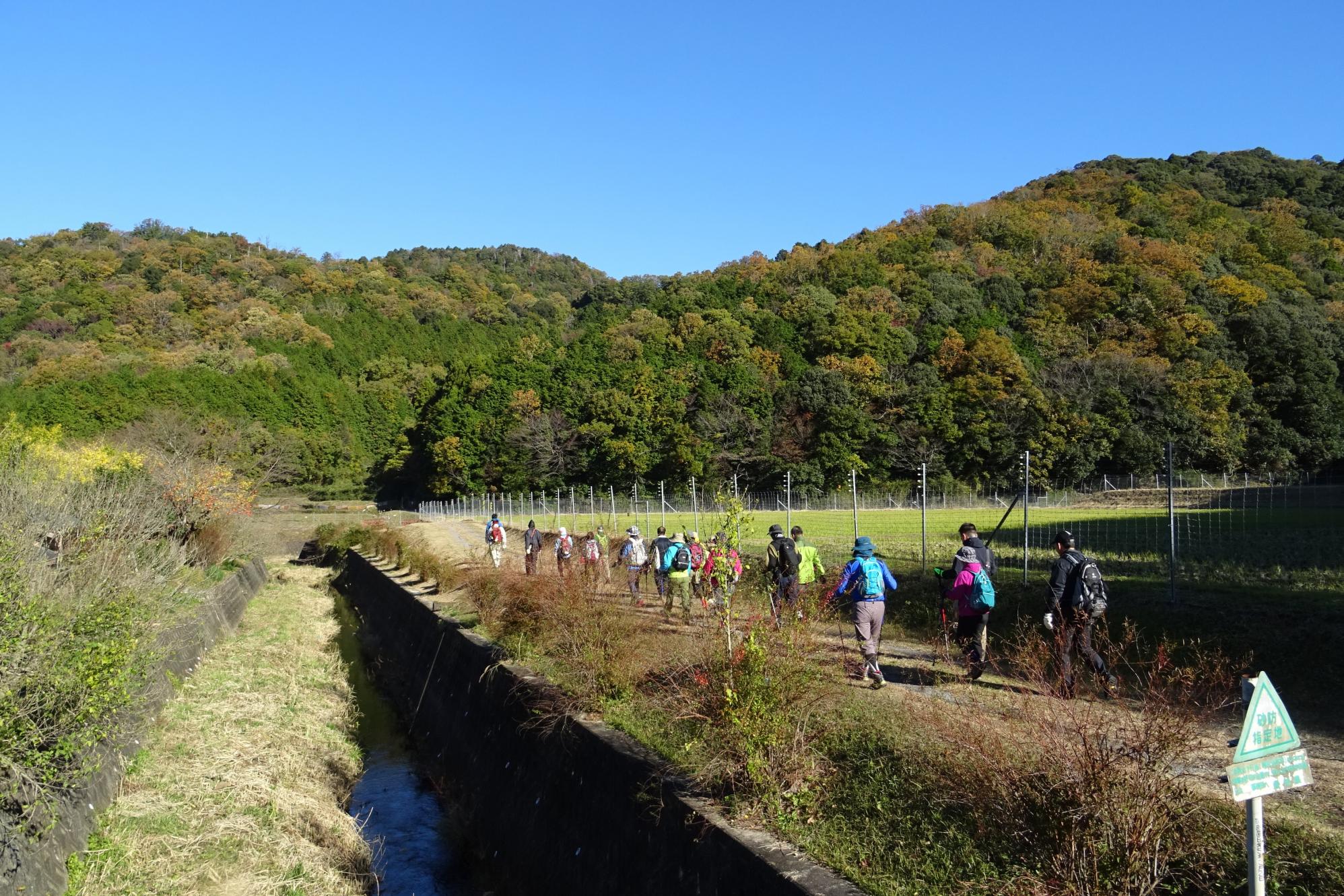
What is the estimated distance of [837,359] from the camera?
Result: 58.2 metres

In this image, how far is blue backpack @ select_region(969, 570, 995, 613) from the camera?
8.81 meters

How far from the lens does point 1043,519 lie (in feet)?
86.4

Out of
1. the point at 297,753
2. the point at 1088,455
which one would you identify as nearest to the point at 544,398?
the point at 1088,455

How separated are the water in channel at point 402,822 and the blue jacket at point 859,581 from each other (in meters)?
5.20

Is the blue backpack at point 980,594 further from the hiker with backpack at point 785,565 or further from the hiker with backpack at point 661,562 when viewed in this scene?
the hiker with backpack at point 661,562

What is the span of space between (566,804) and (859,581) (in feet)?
12.2

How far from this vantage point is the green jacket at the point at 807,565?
1105 cm

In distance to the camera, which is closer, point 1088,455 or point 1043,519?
point 1043,519

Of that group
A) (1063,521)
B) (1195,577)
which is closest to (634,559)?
(1195,577)

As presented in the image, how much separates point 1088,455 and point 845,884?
1893 inches

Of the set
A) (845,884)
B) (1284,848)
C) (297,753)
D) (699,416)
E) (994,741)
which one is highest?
(699,416)

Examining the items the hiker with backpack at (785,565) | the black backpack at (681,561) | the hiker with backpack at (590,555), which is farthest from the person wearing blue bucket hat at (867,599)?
the black backpack at (681,561)

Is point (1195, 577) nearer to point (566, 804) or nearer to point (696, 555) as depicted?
point (696, 555)

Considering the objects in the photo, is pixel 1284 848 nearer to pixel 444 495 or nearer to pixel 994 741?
pixel 994 741
